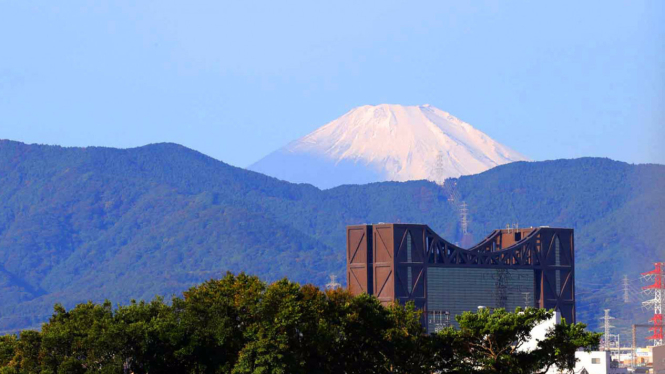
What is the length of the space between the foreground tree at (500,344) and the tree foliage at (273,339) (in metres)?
0.10

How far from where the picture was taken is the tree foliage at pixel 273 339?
104062 mm

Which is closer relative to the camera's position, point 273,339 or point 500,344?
point 273,339

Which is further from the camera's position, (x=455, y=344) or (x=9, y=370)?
(x=455, y=344)

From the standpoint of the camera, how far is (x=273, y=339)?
103812 mm

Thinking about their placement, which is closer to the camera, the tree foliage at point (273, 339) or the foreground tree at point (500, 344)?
the tree foliage at point (273, 339)

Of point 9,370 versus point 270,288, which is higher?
point 270,288

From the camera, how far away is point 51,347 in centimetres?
10650

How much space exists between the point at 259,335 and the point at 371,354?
11528mm

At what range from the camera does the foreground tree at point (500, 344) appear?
109 m

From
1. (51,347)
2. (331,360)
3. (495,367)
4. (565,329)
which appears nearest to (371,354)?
(331,360)

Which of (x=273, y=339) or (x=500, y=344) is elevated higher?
(x=500, y=344)

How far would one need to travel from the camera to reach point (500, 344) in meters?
111

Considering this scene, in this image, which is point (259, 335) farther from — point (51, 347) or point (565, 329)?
point (565, 329)

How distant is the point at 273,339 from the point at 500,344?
19884 mm
